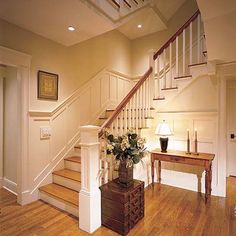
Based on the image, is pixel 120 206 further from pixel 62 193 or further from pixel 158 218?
pixel 62 193

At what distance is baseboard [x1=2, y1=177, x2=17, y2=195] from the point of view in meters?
3.17

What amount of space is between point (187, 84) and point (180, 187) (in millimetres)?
1901

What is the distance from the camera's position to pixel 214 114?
3.07 meters

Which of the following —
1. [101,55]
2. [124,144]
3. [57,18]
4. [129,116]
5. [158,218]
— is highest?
[101,55]

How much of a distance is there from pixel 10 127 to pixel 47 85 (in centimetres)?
104

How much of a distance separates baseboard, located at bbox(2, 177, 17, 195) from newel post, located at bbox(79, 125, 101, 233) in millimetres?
1699

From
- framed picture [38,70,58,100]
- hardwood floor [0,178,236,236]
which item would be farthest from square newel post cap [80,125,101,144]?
framed picture [38,70,58,100]

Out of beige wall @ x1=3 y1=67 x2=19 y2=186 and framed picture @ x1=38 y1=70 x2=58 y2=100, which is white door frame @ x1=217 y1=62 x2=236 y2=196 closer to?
framed picture @ x1=38 y1=70 x2=58 y2=100

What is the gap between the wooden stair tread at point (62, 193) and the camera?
8.28ft

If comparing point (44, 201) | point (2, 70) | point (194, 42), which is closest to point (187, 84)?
point (194, 42)

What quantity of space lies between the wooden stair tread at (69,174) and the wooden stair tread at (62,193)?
0.19 meters

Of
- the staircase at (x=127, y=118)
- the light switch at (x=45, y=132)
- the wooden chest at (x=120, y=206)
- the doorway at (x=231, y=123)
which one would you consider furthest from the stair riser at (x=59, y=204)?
the doorway at (x=231, y=123)

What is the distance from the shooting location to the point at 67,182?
9.48 ft

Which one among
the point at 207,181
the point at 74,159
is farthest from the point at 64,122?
the point at 207,181
